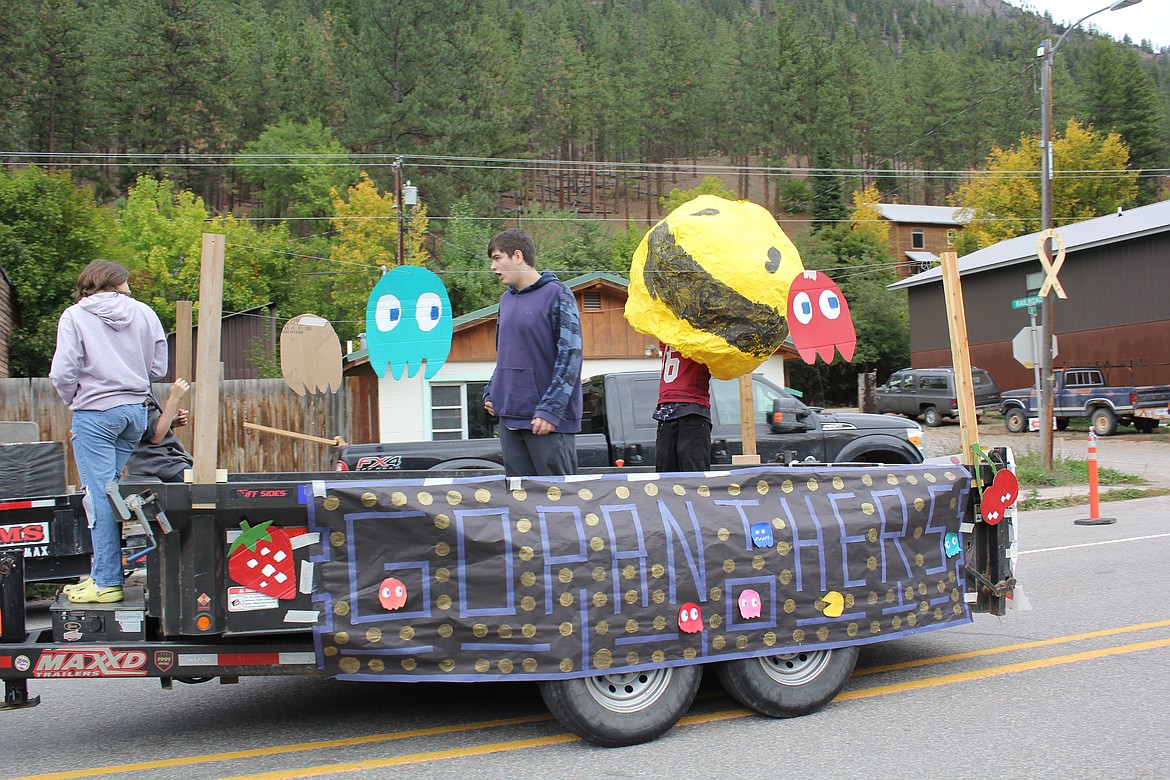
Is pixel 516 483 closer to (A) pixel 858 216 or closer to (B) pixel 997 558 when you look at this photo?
(B) pixel 997 558

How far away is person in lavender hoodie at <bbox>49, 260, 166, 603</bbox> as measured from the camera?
4.49 m

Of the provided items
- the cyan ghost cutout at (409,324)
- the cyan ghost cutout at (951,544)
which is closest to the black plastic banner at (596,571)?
the cyan ghost cutout at (951,544)

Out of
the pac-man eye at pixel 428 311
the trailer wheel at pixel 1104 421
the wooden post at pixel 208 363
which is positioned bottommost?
the trailer wheel at pixel 1104 421

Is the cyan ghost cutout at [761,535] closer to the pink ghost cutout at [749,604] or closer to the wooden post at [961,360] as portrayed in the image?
the pink ghost cutout at [749,604]

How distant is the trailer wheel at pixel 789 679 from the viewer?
183 inches

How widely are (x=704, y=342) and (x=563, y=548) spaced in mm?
1448

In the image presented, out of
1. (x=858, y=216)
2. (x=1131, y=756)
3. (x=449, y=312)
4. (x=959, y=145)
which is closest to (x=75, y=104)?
(x=858, y=216)

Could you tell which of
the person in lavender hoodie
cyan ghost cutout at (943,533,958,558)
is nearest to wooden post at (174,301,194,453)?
the person in lavender hoodie

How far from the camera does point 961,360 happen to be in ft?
17.5

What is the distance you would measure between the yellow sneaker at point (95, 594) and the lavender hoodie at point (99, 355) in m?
0.87

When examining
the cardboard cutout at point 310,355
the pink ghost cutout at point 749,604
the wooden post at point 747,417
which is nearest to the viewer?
the pink ghost cutout at point 749,604

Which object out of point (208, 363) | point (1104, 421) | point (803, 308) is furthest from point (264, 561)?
point (1104, 421)

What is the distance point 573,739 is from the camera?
177 inches

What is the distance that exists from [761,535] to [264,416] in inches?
615
